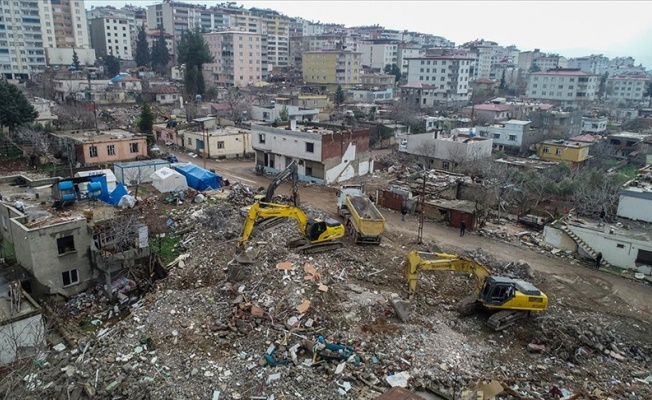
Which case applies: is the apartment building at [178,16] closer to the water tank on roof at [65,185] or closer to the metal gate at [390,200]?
the metal gate at [390,200]

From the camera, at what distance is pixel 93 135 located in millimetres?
36812

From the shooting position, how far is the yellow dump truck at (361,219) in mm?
21422

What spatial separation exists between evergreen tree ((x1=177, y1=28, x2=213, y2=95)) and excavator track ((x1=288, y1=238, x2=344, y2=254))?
174ft

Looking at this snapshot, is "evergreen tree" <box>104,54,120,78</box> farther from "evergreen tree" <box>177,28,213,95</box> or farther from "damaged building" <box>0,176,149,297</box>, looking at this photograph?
"damaged building" <box>0,176,149,297</box>

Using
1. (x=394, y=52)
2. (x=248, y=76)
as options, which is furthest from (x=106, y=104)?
(x=394, y=52)

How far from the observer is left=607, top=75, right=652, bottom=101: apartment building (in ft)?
328

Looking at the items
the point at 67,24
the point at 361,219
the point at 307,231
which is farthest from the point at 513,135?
the point at 67,24

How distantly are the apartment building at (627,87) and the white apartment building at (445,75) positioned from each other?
38.0 meters

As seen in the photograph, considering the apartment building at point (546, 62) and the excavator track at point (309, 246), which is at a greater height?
the apartment building at point (546, 62)

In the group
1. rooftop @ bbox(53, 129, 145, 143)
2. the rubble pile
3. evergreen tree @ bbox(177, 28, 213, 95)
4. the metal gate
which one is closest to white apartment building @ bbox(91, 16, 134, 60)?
evergreen tree @ bbox(177, 28, 213, 95)

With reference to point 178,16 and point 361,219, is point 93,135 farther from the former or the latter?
point 178,16

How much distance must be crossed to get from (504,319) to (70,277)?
17.4 m

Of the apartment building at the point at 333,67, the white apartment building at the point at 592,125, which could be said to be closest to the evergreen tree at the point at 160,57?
the apartment building at the point at 333,67

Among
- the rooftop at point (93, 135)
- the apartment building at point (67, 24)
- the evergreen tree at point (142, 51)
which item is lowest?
the rooftop at point (93, 135)
